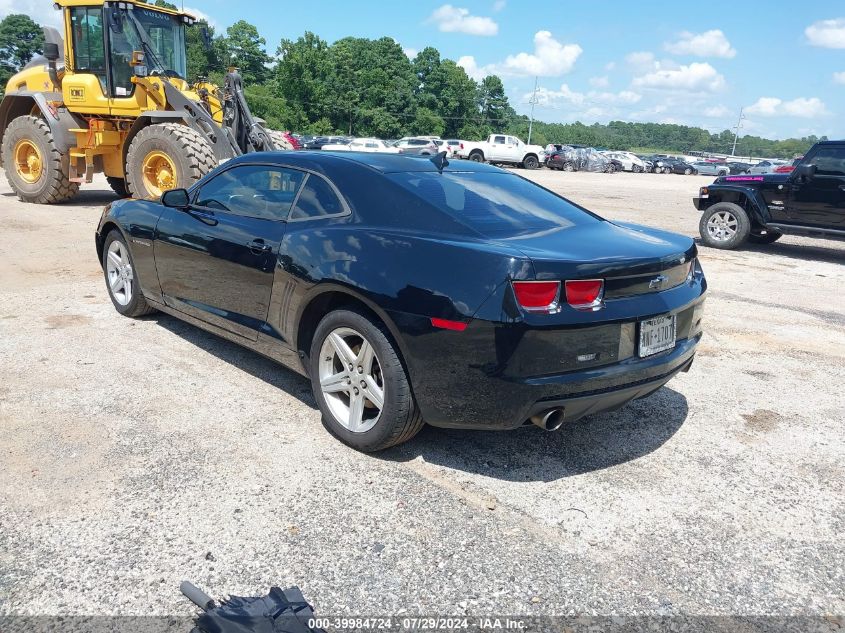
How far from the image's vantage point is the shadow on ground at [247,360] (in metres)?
4.32

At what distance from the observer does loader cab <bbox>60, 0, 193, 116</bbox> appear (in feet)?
37.2

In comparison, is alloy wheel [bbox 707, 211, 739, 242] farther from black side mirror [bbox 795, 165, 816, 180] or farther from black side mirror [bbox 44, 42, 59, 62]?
black side mirror [bbox 44, 42, 59, 62]

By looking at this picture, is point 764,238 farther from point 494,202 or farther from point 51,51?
point 51,51

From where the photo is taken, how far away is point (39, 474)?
10.3ft

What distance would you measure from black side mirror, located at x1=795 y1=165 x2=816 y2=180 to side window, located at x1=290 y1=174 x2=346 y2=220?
9082 millimetres

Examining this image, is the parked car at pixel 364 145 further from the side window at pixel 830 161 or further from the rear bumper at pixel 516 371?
the rear bumper at pixel 516 371

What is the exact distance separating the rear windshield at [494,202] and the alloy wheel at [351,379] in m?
0.83

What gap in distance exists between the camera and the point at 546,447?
3639 millimetres

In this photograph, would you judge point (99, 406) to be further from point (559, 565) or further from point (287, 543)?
point (559, 565)

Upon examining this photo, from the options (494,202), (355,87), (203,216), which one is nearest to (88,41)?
(203,216)

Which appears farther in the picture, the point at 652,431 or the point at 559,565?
the point at 652,431

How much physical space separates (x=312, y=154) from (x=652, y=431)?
8.63 feet

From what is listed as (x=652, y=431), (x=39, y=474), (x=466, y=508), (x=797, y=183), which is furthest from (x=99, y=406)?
(x=797, y=183)

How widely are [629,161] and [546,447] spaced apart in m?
48.0
